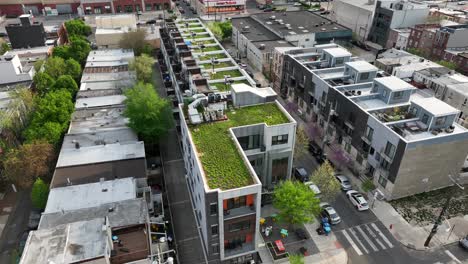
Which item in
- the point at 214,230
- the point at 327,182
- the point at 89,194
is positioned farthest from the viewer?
the point at 327,182

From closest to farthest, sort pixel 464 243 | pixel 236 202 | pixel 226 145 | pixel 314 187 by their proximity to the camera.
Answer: pixel 236 202, pixel 464 243, pixel 226 145, pixel 314 187

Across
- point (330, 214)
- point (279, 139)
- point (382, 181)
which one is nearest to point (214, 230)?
point (279, 139)

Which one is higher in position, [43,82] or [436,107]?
[436,107]

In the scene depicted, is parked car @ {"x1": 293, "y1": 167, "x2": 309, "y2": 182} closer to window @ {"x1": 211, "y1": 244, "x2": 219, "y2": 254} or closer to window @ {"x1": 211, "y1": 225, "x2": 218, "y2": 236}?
window @ {"x1": 211, "y1": 244, "x2": 219, "y2": 254}

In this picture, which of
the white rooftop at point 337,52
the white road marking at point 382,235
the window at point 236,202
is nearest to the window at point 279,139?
the window at point 236,202

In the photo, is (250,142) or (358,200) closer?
(250,142)

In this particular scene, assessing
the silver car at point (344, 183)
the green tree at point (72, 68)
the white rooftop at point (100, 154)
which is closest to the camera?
the white rooftop at point (100, 154)

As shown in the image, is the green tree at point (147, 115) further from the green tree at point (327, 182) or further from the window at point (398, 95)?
the window at point (398, 95)

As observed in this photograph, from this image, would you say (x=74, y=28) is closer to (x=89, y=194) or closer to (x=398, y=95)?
(x=89, y=194)
